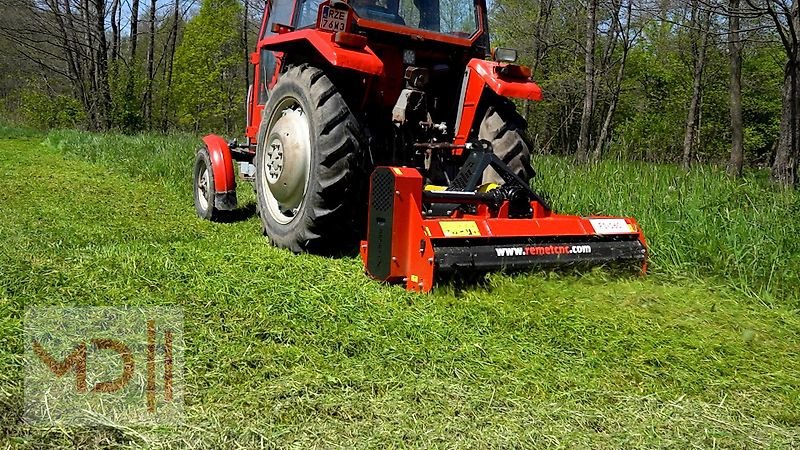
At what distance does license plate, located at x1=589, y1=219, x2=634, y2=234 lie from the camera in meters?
4.24

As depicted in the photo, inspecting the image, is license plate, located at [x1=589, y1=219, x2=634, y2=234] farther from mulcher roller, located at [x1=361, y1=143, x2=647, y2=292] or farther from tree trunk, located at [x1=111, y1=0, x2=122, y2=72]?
tree trunk, located at [x1=111, y1=0, x2=122, y2=72]

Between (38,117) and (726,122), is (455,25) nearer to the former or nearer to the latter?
(38,117)

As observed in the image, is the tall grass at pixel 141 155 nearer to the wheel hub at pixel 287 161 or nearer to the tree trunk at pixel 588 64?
the wheel hub at pixel 287 161

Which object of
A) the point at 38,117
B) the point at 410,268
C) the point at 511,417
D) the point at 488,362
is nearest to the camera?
the point at 511,417

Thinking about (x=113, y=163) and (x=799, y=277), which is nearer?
(x=799, y=277)

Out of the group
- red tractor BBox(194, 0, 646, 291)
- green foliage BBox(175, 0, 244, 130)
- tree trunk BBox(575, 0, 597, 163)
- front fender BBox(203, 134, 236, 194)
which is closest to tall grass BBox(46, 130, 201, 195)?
front fender BBox(203, 134, 236, 194)

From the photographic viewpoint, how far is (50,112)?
2083 cm

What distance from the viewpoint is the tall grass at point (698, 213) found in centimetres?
425

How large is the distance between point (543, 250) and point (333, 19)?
2.12 metres

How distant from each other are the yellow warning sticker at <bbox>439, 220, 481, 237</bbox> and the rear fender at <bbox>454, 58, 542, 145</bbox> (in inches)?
51.7

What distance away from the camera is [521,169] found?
16.1ft

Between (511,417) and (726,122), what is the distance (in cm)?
2977

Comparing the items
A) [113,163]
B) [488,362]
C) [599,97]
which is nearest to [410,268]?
[488,362]

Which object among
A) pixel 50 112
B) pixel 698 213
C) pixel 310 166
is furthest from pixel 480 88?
pixel 50 112
